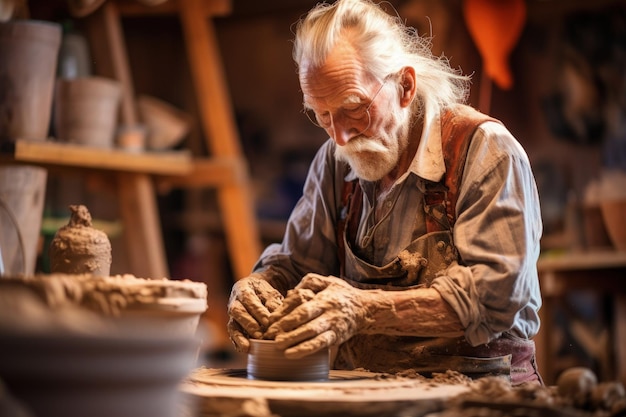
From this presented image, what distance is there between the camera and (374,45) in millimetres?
3307

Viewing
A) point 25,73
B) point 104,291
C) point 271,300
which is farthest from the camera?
point 25,73

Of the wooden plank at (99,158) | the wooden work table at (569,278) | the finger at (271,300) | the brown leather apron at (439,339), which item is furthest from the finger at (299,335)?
the wooden work table at (569,278)

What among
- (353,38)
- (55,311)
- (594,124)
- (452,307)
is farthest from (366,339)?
(594,124)

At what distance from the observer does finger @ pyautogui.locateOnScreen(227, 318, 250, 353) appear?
291 centimetres

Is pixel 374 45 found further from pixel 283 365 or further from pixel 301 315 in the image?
pixel 283 365

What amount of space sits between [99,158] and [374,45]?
2.41 metres

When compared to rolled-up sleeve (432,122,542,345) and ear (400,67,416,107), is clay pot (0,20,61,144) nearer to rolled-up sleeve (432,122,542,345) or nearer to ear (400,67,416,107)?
ear (400,67,416,107)

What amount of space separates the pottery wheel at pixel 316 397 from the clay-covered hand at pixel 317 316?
0.40 ft

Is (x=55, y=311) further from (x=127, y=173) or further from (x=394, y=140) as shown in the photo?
(x=127, y=173)

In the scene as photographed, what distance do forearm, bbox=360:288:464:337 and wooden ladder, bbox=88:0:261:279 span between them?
297 centimetres

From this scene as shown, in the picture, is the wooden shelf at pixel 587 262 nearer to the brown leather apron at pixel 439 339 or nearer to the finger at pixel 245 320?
the brown leather apron at pixel 439 339

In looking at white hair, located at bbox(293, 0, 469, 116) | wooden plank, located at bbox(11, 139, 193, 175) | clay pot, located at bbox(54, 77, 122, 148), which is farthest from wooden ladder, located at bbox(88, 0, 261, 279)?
white hair, located at bbox(293, 0, 469, 116)

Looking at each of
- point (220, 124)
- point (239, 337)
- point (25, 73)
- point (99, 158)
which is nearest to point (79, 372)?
point (239, 337)

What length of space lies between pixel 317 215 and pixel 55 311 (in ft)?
5.38
